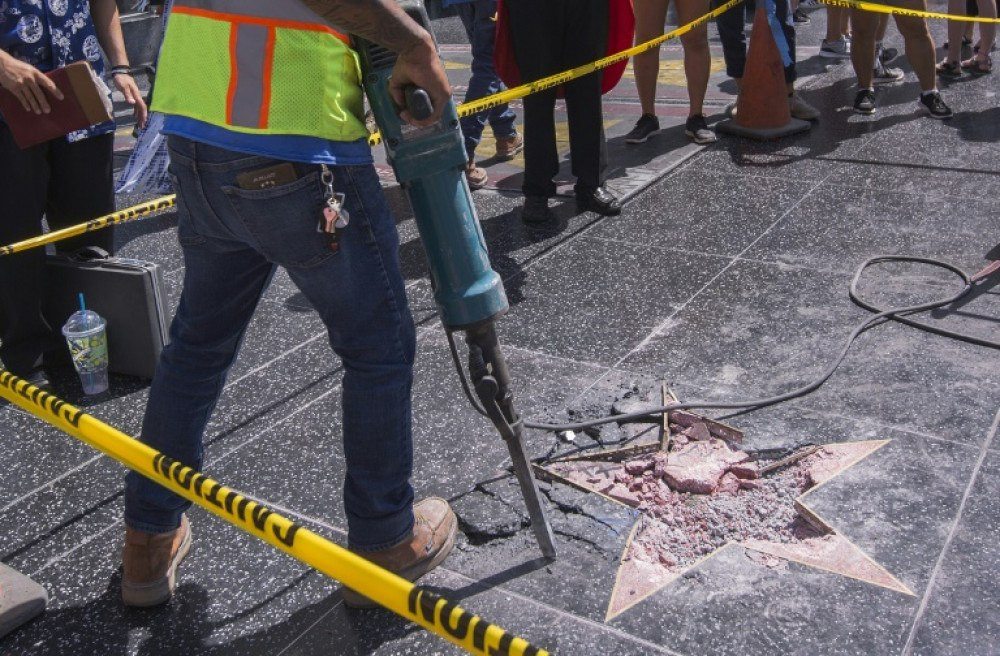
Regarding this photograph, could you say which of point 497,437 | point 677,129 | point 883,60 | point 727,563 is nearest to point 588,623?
point 727,563

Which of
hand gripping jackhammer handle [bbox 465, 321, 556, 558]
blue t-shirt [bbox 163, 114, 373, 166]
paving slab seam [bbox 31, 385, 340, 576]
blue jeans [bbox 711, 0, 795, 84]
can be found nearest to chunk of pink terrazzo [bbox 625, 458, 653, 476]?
hand gripping jackhammer handle [bbox 465, 321, 556, 558]

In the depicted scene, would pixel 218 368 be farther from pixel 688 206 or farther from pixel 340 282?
pixel 688 206

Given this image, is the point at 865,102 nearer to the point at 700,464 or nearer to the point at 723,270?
the point at 723,270

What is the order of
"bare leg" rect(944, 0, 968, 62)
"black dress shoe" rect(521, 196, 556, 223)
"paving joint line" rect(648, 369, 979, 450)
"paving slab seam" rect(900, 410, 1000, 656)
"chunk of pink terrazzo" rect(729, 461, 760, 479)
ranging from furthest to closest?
"bare leg" rect(944, 0, 968, 62) → "black dress shoe" rect(521, 196, 556, 223) → "paving joint line" rect(648, 369, 979, 450) → "chunk of pink terrazzo" rect(729, 461, 760, 479) → "paving slab seam" rect(900, 410, 1000, 656)

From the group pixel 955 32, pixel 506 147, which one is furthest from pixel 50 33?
pixel 955 32

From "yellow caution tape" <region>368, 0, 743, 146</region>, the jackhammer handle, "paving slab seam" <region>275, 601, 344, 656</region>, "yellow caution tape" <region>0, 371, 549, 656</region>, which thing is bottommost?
"paving slab seam" <region>275, 601, 344, 656</region>

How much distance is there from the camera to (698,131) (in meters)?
6.82

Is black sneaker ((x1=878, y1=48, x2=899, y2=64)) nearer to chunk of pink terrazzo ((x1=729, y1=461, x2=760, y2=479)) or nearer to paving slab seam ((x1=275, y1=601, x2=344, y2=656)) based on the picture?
chunk of pink terrazzo ((x1=729, y1=461, x2=760, y2=479))

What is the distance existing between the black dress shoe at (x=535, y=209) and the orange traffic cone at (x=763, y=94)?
1946 mm

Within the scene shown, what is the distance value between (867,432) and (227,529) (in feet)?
6.86

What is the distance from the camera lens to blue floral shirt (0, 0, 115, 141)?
12.4 feet

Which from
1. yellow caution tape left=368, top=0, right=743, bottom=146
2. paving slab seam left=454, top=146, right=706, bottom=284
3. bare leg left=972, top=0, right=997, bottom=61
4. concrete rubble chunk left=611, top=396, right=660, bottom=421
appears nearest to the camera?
concrete rubble chunk left=611, top=396, right=660, bottom=421

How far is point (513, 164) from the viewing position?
6758 mm

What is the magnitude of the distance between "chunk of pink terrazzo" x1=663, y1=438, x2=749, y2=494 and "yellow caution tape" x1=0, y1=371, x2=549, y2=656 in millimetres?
1336
